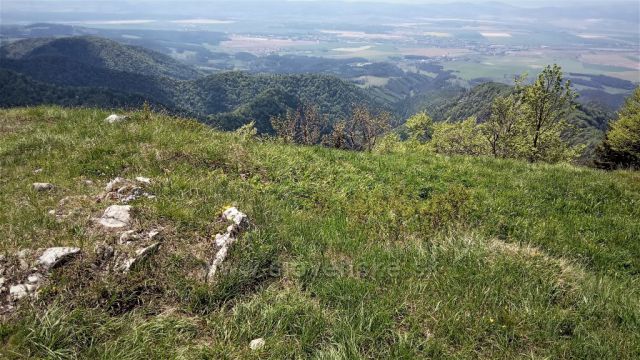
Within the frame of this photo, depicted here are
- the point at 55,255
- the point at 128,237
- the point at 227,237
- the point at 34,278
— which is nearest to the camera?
the point at 34,278

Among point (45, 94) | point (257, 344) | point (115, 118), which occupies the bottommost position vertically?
point (45, 94)

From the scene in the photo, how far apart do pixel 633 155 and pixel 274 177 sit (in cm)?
4174

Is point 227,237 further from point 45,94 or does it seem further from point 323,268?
point 45,94

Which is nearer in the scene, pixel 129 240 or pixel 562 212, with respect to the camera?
pixel 129 240

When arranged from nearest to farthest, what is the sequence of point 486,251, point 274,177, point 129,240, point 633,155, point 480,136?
point 129,240 → point 486,251 → point 274,177 → point 633,155 → point 480,136

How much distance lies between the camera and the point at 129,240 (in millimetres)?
6160

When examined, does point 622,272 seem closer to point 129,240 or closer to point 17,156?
point 129,240

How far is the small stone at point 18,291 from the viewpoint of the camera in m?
4.93

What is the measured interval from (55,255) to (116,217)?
135cm

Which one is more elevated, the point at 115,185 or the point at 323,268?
the point at 115,185

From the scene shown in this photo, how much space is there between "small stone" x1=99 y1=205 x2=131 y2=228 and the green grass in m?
0.20

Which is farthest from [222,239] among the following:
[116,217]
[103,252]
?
[116,217]

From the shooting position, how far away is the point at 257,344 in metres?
4.78

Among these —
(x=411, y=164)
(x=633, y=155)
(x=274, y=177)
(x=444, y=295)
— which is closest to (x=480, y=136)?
(x=633, y=155)
